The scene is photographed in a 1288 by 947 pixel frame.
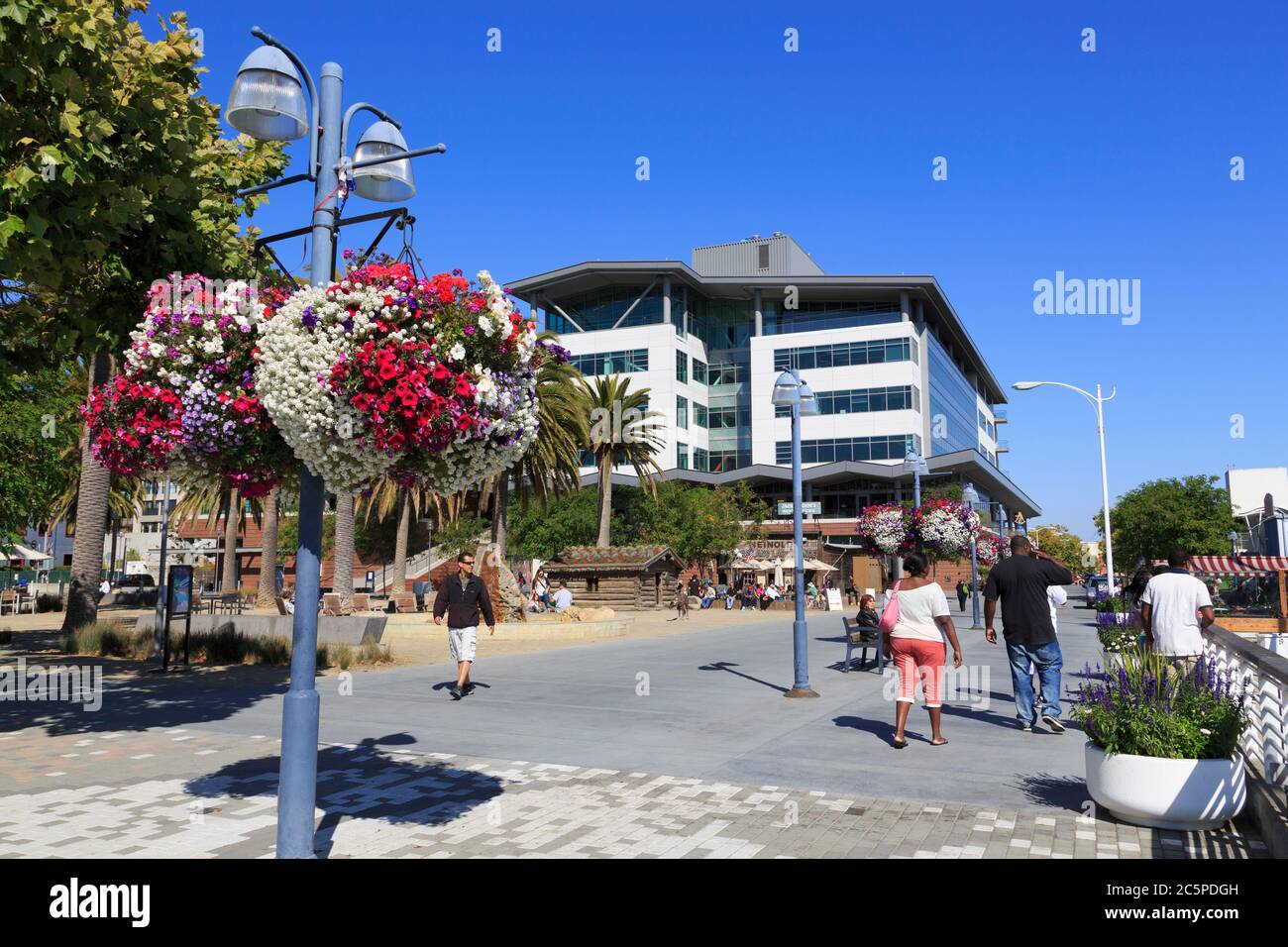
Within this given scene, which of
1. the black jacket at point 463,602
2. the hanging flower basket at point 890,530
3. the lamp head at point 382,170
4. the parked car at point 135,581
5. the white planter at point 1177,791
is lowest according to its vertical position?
the parked car at point 135,581

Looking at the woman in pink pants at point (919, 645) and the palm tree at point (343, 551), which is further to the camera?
the palm tree at point (343, 551)

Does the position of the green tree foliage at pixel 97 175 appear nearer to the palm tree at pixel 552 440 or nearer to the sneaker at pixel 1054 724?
the sneaker at pixel 1054 724

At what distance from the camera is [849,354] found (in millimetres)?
65000

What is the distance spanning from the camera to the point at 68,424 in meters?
22.8

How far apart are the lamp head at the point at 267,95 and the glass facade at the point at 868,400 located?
58287mm

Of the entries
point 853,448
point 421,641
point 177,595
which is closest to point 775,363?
point 853,448

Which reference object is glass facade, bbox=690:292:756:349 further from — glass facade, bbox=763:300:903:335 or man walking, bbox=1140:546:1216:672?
man walking, bbox=1140:546:1216:672

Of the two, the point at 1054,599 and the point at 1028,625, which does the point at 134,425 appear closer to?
the point at 1028,625

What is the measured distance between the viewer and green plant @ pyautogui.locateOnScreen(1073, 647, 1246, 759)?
5598 millimetres

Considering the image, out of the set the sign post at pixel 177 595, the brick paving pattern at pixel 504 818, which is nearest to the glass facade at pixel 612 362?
the sign post at pixel 177 595

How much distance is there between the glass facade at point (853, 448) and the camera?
6274 cm
